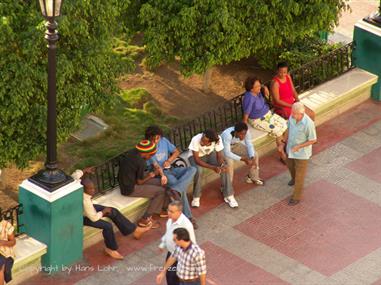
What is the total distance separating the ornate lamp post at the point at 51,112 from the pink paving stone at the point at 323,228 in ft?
10.2

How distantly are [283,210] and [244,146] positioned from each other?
4.01ft

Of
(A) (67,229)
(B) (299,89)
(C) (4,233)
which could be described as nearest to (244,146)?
(B) (299,89)

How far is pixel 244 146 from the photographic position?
1661 centimetres

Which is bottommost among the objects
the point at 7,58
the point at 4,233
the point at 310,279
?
the point at 310,279

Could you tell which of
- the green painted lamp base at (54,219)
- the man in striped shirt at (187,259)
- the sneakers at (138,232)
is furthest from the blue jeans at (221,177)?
the man in striped shirt at (187,259)

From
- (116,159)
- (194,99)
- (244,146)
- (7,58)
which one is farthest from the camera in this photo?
(194,99)

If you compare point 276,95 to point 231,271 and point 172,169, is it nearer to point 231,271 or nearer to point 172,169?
point 172,169

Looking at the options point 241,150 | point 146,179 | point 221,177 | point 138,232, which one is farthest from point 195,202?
point 241,150

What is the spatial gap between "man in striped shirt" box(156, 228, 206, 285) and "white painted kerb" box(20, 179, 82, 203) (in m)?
1.90

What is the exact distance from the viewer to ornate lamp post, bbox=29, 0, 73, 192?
41.5 ft

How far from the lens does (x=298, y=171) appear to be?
628 inches

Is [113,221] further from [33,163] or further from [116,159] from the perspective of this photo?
[33,163]

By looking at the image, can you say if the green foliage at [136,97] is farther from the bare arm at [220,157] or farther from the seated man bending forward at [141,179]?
the seated man bending forward at [141,179]

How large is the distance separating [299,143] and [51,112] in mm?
4061
